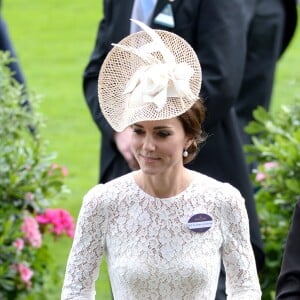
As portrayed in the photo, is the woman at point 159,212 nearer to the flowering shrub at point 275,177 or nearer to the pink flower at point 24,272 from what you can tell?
the flowering shrub at point 275,177

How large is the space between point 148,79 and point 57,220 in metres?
3.27

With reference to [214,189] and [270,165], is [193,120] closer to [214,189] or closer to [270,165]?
[214,189]

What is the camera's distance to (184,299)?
4648mm

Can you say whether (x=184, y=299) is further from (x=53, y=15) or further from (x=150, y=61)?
(x=53, y=15)

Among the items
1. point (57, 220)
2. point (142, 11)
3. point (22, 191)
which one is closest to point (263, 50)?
point (57, 220)

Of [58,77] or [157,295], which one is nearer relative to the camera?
[157,295]

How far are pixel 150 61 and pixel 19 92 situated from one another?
269cm

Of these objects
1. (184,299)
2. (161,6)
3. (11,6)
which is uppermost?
(161,6)

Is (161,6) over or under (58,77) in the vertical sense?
over

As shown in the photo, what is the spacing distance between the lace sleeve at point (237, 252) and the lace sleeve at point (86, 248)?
0.40 metres

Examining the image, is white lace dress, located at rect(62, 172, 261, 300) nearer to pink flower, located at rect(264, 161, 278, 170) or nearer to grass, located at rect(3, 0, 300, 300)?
pink flower, located at rect(264, 161, 278, 170)

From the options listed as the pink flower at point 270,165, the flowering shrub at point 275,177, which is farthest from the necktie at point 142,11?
the pink flower at point 270,165

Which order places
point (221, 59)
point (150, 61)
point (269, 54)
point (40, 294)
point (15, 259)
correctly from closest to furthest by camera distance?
1. point (150, 61)
2. point (221, 59)
3. point (15, 259)
4. point (40, 294)
5. point (269, 54)

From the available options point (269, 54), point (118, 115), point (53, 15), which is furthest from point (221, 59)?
point (53, 15)
